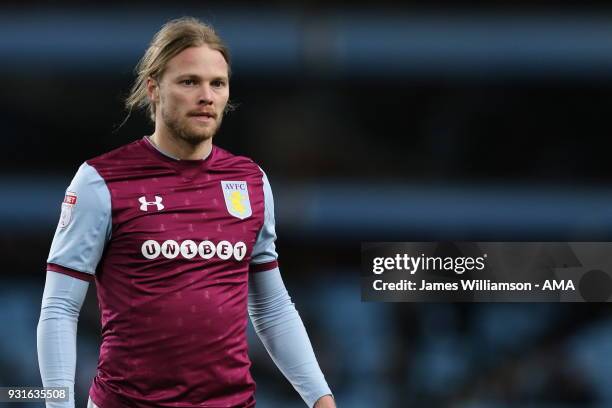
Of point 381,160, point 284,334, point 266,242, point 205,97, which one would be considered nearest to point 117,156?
point 205,97

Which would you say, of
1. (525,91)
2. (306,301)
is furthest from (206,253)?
(525,91)

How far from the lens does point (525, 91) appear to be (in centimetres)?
471

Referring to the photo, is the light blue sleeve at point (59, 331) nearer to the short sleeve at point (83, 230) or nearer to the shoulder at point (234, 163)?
the short sleeve at point (83, 230)

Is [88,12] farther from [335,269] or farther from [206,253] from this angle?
[206,253]

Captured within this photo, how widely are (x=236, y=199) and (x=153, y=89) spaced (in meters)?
0.31

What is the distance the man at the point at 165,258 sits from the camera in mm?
1929

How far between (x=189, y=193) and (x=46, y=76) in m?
2.86

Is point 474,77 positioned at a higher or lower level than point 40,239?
higher

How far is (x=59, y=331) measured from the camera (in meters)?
1.90

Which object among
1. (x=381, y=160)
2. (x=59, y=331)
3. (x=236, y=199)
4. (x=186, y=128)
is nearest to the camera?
(x=59, y=331)

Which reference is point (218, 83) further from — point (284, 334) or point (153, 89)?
point (284, 334)

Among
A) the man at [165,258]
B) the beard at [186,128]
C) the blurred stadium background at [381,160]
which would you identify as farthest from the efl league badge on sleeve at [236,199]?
the blurred stadium background at [381,160]

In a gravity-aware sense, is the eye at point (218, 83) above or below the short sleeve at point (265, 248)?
above

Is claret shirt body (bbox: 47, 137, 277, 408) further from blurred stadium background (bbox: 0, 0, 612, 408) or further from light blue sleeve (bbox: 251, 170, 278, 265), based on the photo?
blurred stadium background (bbox: 0, 0, 612, 408)
